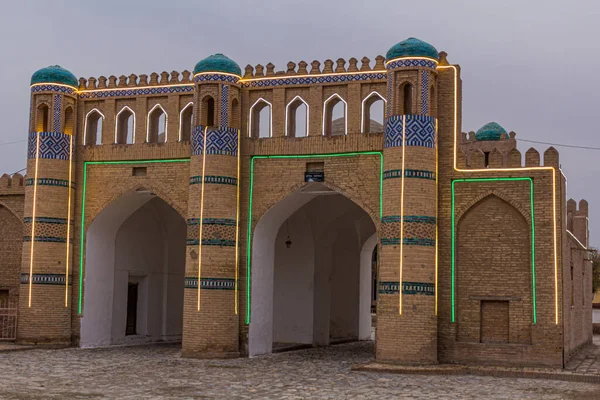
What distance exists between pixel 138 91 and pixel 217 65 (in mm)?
2276

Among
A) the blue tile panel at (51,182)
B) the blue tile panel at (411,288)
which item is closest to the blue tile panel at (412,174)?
the blue tile panel at (411,288)

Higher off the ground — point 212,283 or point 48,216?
point 48,216

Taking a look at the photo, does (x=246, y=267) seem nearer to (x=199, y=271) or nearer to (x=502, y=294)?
(x=199, y=271)

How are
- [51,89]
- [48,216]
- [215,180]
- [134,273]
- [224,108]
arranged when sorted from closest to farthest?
[215,180] → [224,108] → [48,216] → [51,89] → [134,273]

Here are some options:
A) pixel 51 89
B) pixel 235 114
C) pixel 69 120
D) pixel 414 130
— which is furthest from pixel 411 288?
pixel 51 89

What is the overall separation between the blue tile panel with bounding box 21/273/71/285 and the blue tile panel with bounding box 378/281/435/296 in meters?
7.28

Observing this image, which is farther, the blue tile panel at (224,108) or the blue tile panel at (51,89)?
the blue tile panel at (51,89)

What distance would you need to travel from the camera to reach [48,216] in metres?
17.8

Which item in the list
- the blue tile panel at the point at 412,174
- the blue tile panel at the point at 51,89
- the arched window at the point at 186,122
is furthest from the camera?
the blue tile panel at the point at 51,89

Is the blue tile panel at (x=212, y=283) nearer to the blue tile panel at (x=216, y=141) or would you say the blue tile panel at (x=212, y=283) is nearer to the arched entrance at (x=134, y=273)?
the blue tile panel at (x=216, y=141)

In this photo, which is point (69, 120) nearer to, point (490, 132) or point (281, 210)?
point (281, 210)

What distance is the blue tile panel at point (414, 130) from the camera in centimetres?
1542

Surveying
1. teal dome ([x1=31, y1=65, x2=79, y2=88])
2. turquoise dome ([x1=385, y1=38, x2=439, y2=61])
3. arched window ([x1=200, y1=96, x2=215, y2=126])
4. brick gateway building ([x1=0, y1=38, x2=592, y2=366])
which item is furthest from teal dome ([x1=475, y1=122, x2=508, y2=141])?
teal dome ([x1=31, y1=65, x2=79, y2=88])

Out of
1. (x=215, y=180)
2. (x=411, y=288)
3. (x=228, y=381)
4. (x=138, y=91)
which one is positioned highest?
(x=138, y=91)
